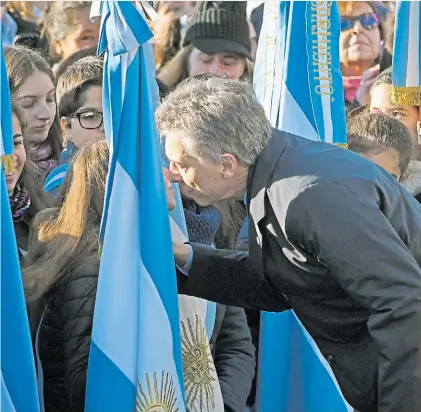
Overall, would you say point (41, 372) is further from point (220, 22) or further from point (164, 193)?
point (220, 22)

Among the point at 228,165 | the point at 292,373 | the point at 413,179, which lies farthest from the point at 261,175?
the point at 413,179

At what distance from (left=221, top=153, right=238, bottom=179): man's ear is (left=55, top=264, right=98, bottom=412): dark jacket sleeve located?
514mm

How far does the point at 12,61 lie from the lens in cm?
399

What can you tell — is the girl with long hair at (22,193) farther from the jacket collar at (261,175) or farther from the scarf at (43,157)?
A: the jacket collar at (261,175)

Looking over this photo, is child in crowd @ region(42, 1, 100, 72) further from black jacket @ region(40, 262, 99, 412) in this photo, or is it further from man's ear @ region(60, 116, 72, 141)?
black jacket @ region(40, 262, 99, 412)

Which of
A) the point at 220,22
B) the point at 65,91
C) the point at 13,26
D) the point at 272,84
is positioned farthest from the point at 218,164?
the point at 13,26

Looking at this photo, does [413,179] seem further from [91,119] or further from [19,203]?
[19,203]

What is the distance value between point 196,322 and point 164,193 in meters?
0.51

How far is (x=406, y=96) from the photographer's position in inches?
175

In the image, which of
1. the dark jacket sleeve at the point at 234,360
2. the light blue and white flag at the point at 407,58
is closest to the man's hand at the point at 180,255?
the dark jacket sleeve at the point at 234,360

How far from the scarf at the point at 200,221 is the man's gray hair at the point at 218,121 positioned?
0.50 metres

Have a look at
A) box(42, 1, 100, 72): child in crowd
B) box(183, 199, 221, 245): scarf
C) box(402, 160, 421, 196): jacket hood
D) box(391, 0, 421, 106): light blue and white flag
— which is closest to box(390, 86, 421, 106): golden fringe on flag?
box(391, 0, 421, 106): light blue and white flag

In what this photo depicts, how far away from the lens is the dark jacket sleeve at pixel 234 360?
10.5ft

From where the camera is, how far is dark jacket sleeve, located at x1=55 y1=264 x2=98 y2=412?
8.98 feet
